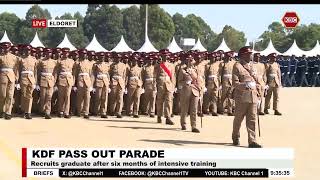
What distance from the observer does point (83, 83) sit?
15945mm

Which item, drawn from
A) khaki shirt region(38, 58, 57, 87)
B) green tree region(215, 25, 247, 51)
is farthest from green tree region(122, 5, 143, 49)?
khaki shirt region(38, 58, 57, 87)

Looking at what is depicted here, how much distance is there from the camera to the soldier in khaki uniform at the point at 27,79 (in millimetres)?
15188

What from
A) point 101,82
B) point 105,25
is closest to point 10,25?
point 105,25

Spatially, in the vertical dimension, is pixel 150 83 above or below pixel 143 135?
above

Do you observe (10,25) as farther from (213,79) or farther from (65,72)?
(65,72)

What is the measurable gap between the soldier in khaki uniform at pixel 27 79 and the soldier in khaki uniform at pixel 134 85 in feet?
9.01

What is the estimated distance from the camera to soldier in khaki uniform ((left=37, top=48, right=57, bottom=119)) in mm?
15492

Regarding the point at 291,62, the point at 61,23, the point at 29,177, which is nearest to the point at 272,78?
the point at 61,23

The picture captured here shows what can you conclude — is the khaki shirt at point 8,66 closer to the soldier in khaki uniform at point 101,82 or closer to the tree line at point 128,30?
the soldier in khaki uniform at point 101,82

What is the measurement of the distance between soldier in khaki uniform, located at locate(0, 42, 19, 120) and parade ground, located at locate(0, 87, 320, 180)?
0.44 metres

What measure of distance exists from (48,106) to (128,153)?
24.0ft

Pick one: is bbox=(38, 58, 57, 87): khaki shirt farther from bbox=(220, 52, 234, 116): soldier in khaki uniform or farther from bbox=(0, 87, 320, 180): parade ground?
bbox=(220, 52, 234, 116): soldier in khaki uniform

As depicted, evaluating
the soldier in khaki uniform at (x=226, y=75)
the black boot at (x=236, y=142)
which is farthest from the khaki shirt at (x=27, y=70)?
the black boot at (x=236, y=142)

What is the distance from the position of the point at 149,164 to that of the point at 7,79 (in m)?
7.74
